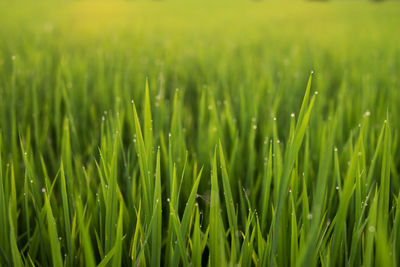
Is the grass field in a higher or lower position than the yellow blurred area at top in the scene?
lower

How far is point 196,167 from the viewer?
2.59 ft

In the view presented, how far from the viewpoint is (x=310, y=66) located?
2.01m

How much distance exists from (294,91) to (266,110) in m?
0.22

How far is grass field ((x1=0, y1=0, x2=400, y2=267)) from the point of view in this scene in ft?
1.77

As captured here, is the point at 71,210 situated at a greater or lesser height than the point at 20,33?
lesser

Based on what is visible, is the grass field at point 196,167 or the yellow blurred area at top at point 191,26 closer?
the grass field at point 196,167

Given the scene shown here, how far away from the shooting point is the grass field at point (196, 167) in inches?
21.3

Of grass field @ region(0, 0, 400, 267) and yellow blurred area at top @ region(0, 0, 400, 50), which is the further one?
yellow blurred area at top @ region(0, 0, 400, 50)

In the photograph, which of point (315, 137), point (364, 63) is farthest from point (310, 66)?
point (315, 137)

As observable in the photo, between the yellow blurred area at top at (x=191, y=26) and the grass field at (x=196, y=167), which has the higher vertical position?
the yellow blurred area at top at (x=191, y=26)

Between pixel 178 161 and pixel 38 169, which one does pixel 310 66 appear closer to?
pixel 178 161

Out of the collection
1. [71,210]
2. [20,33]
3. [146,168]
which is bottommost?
[71,210]

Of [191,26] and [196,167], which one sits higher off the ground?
[191,26]

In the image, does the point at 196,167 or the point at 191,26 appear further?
the point at 191,26
